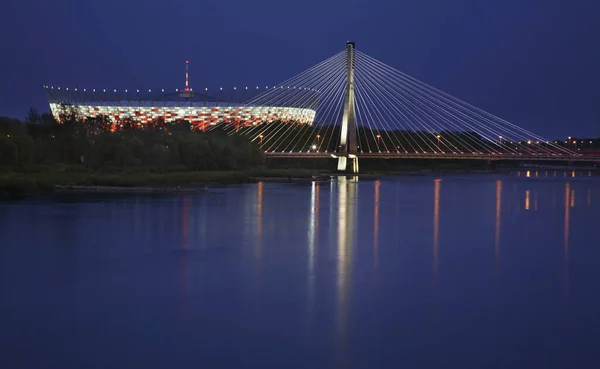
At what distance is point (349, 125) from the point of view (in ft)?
174

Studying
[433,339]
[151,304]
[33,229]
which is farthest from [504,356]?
[33,229]

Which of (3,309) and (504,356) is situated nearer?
(504,356)

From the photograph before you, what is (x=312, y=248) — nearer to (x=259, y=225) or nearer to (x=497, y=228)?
(x=259, y=225)

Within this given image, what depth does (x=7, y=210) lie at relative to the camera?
2206 centimetres

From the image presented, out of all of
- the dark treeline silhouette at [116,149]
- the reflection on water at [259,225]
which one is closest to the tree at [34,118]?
the dark treeline silhouette at [116,149]

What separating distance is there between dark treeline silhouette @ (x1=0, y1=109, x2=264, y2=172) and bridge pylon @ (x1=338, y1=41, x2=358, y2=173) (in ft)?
22.0

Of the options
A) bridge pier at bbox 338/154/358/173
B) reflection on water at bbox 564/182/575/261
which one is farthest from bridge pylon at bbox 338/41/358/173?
reflection on water at bbox 564/182/575/261

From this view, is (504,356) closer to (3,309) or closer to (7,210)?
(3,309)

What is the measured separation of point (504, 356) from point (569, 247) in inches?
376

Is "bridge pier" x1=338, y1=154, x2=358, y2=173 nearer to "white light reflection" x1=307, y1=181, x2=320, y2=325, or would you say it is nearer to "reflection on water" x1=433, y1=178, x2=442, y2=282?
"reflection on water" x1=433, y1=178, x2=442, y2=282

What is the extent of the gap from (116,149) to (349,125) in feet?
66.4

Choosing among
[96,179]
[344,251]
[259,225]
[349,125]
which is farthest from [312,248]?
[349,125]

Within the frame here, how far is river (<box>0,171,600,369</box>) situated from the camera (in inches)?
320

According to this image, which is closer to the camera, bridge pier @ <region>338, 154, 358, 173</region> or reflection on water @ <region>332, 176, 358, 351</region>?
reflection on water @ <region>332, 176, 358, 351</region>
